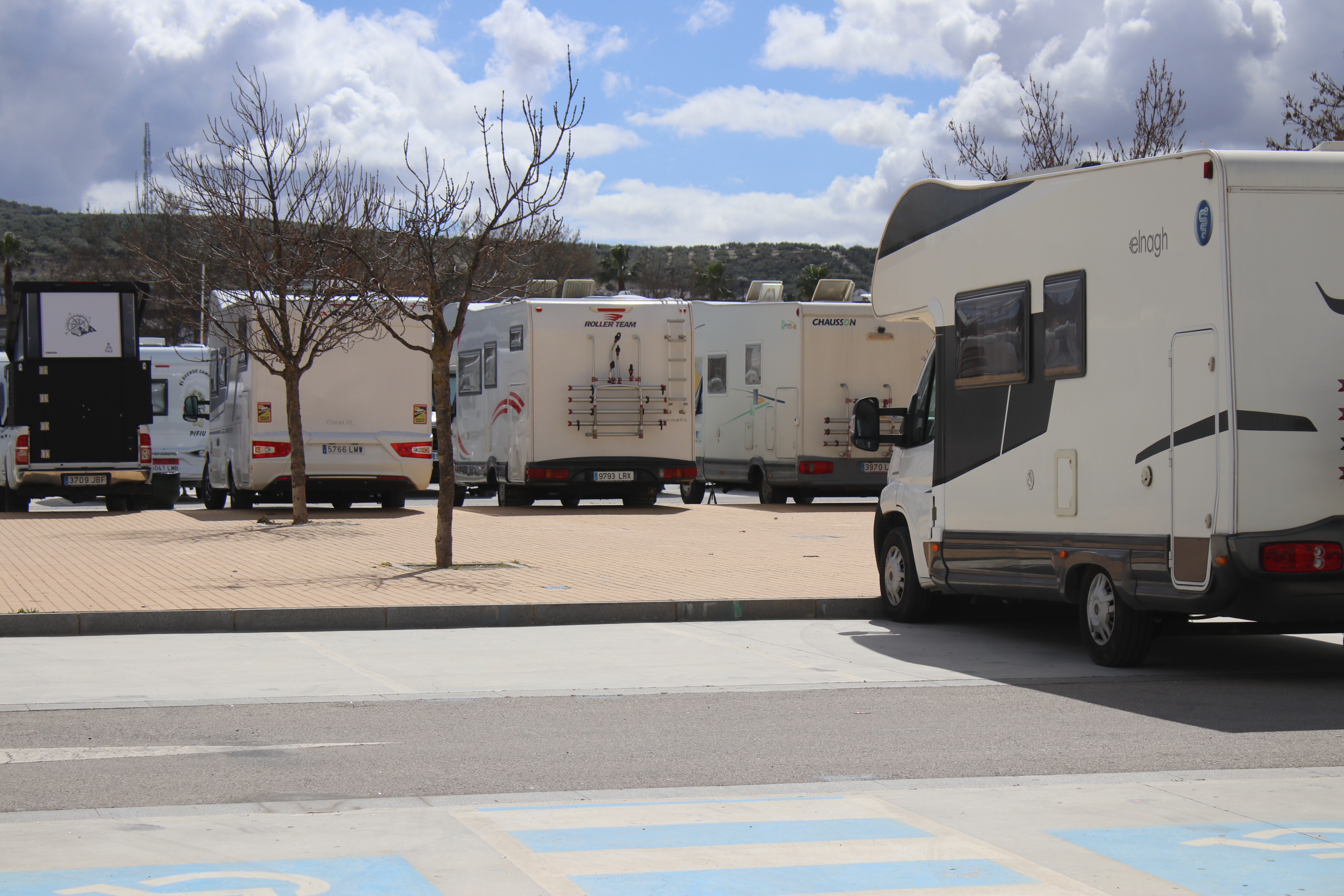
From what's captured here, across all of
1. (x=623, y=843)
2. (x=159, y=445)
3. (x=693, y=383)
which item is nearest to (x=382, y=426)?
(x=693, y=383)

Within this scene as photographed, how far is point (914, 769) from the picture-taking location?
21.7ft

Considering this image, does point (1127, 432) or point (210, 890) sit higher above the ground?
point (1127, 432)

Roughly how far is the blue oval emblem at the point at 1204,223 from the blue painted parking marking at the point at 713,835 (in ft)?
13.8

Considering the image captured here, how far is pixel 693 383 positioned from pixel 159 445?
12.0m

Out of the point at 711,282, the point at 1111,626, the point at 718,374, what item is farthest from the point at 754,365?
the point at 711,282

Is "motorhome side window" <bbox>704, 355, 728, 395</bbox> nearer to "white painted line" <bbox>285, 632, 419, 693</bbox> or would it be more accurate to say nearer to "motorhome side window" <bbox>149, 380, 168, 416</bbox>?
"motorhome side window" <bbox>149, 380, 168, 416</bbox>

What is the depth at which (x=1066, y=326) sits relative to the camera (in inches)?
374

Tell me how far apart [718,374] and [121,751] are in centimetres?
1944

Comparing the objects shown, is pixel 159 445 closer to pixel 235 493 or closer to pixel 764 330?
pixel 235 493

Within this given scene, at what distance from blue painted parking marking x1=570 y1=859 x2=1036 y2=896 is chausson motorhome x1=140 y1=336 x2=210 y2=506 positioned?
2538cm

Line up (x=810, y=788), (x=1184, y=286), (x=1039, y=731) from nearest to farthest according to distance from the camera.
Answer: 1. (x=810, y=788)
2. (x=1039, y=731)
3. (x=1184, y=286)

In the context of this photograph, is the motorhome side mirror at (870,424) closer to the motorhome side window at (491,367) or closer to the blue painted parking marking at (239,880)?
the blue painted parking marking at (239,880)

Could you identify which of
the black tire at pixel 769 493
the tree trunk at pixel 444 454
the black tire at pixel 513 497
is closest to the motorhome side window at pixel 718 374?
the black tire at pixel 769 493

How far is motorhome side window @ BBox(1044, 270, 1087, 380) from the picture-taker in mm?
9328
